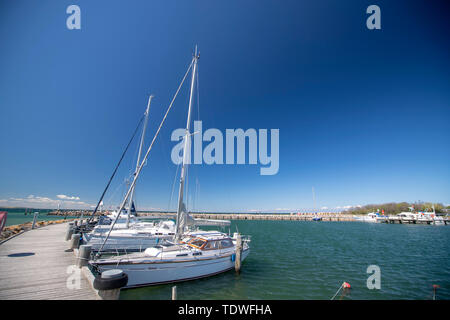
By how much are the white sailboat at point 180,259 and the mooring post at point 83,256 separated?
0.77 meters

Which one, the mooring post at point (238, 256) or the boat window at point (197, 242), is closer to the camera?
the boat window at point (197, 242)

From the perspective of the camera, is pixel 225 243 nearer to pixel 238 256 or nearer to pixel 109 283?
pixel 238 256

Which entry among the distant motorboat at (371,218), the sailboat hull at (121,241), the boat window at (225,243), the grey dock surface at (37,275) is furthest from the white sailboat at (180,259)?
the distant motorboat at (371,218)

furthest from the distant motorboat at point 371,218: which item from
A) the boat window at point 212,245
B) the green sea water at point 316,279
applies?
the boat window at point 212,245

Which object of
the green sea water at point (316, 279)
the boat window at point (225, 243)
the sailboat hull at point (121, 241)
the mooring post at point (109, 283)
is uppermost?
the mooring post at point (109, 283)

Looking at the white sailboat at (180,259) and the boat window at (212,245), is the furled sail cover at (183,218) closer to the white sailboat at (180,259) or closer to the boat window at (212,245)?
the white sailboat at (180,259)

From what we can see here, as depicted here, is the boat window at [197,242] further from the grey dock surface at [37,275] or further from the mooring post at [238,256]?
the grey dock surface at [37,275]

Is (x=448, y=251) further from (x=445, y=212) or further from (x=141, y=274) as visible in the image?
(x=445, y=212)

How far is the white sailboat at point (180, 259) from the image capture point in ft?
31.1

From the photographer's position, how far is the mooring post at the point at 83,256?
928 cm

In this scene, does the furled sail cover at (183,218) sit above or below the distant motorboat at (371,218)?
above

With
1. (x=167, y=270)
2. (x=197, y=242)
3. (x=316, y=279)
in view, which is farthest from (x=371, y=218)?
(x=167, y=270)

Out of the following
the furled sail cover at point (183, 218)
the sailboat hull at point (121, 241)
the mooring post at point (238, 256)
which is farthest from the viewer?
the sailboat hull at point (121, 241)

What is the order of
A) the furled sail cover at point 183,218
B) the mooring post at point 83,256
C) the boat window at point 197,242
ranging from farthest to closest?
1. the furled sail cover at point 183,218
2. the boat window at point 197,242
3. the mooring post at point 83,256
